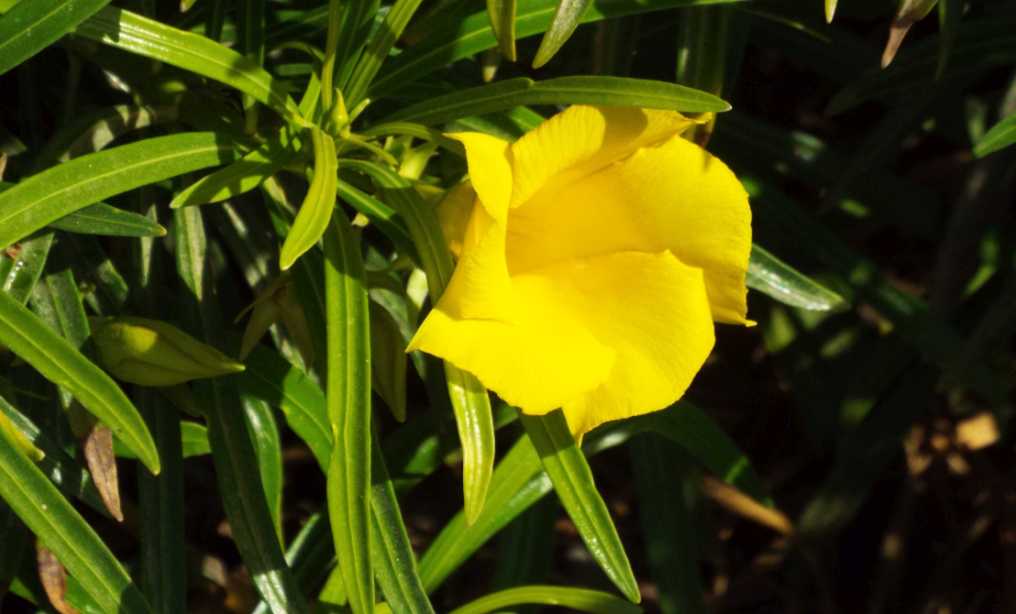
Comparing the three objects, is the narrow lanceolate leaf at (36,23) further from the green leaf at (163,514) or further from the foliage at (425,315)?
the green leaf at (163,514)

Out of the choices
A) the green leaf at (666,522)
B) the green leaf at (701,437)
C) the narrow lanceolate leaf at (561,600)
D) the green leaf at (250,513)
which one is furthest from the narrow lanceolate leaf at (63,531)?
the green leaf at (666,522)

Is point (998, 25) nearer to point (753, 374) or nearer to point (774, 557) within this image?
point (753, 374)

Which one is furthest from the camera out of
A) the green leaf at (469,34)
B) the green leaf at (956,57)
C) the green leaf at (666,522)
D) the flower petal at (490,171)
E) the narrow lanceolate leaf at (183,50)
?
the green leaf at (666,522)

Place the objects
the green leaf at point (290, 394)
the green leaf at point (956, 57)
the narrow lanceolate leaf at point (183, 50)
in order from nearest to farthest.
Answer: the narrow lanceolate leaf at point (183, 50), the green leaf at point (290, 394), the green leaf at point (956, 57)

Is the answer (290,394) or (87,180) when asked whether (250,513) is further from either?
(87,180)

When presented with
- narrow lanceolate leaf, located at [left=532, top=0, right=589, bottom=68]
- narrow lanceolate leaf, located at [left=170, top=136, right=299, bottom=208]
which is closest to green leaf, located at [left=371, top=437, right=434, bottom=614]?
narrow lanceolate leaf, located at [left=170, top=136, right=299, bottom=208]

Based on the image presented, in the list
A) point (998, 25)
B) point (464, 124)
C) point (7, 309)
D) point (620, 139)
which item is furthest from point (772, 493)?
point (7, 309)
